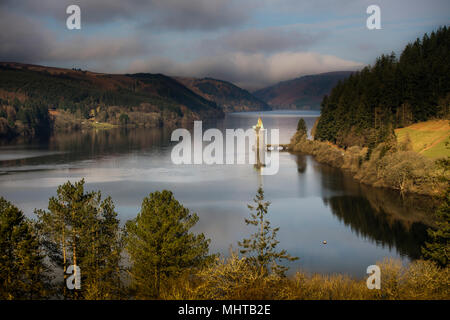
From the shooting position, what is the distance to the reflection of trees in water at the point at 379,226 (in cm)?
4328

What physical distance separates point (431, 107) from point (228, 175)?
1913 inches

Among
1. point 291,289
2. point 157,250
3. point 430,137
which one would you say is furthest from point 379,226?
point 430,137

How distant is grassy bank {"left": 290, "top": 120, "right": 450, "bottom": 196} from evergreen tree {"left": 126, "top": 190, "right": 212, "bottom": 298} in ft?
111

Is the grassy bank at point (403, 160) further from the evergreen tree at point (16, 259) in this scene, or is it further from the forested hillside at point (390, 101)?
the evergreen tree at point (16, 259)

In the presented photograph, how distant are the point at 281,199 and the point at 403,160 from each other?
67.9 feet

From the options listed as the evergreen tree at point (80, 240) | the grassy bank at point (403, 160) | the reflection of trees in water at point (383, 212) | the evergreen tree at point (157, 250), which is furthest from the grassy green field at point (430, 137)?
the evergreen tree at point (80, 240)

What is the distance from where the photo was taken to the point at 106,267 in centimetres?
2941

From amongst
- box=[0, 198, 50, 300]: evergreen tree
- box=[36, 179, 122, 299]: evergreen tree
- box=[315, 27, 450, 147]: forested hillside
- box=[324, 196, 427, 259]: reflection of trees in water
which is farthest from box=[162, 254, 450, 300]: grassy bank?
box=[315, 27, 450, 147]: forested hillside

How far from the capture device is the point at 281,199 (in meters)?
64.0

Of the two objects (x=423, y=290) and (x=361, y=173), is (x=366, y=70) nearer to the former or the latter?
(x=361, y=173)

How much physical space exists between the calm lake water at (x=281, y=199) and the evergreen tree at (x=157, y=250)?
12.4 m

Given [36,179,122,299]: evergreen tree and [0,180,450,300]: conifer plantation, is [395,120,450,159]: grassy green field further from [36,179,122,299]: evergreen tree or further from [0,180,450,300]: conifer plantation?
[36,179,122,299]: evergreen tree

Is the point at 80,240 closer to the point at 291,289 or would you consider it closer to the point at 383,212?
the point at 291,289
